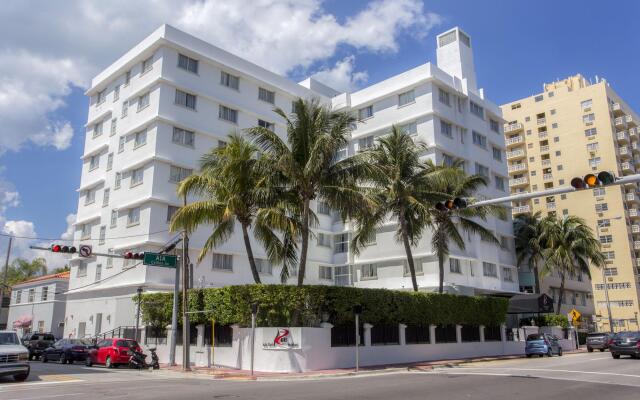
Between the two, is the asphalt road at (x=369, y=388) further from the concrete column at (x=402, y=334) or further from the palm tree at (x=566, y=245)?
the palm tree at (x=566, y=245)

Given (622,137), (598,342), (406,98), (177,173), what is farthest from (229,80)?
(622,137)

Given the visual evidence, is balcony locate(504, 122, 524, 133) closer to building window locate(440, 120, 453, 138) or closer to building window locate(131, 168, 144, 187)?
building window locate(440, 120, 453, 138)

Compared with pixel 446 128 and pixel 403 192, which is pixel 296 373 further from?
pixel 446 128

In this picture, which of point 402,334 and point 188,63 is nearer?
point 402,334

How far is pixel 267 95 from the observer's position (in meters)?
45.5

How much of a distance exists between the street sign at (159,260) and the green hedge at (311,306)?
2.68 meters

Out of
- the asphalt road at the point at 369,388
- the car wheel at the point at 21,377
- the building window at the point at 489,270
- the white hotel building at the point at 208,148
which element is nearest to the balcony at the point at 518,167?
the white hotel building at the point at 208,148

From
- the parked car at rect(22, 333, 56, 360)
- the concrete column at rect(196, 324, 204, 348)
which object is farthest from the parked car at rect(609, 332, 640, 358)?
the parked car at rect(22, 333, 56, 360)

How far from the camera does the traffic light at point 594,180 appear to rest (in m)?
13.7

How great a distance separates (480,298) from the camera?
35938 mm

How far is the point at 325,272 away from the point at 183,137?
54.1ft

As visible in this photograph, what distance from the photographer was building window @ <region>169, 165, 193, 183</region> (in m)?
38.2

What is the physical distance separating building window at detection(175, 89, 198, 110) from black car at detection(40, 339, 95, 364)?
17.3 metres

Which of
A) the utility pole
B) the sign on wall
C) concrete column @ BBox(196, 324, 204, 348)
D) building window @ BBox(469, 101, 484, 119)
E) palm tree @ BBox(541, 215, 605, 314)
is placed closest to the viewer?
the sign on wall
